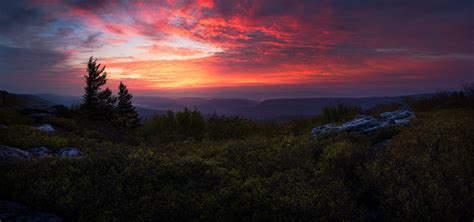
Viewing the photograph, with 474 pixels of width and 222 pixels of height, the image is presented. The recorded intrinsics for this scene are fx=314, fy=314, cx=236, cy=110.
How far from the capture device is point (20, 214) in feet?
14.9

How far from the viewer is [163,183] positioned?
5.90m

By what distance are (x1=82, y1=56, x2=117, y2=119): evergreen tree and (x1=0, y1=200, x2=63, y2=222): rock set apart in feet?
48.4

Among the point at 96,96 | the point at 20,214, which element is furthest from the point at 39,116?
the point at 20,214

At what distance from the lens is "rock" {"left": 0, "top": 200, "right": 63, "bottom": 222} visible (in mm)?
4391

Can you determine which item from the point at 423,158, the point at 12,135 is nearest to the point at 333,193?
the point at 423,158

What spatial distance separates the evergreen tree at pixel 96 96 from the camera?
18891 millimetres

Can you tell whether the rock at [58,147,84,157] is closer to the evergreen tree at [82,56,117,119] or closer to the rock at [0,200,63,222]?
the rock at [0,200,63,222]

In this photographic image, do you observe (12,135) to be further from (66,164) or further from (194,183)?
(194,183)

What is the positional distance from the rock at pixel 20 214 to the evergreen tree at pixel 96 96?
14.8 m

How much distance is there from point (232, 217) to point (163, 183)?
69.9 inches

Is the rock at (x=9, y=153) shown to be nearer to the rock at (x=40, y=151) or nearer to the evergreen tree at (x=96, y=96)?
the rock at (x=40, y=151)

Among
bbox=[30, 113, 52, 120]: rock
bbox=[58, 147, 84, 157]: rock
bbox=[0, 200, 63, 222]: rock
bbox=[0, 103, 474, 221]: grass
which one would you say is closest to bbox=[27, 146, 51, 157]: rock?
bbox=[58, 147, 84, 157]: rock

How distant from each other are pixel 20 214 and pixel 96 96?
15.6 m

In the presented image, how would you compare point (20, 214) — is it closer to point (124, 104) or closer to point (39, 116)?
point (39, 116)
